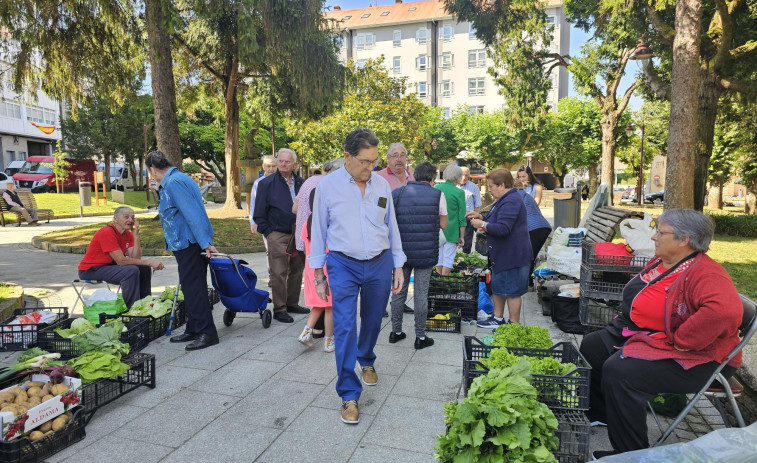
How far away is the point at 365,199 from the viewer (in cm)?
369

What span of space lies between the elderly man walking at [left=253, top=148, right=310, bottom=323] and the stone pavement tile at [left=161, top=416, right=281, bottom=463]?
271cm

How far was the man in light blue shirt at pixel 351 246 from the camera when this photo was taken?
11.7ft

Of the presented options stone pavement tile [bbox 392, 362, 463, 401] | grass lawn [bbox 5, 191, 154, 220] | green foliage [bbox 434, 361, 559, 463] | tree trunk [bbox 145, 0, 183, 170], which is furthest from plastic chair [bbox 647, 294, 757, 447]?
grass lawn [bbox 5, 191, 154, 220]

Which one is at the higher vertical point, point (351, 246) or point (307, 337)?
point (351, 246)

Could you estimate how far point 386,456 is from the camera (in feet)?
10.0

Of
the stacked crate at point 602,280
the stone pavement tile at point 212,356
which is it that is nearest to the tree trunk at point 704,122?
the stacked crate at point 602,280

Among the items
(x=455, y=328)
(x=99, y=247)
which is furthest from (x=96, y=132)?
(x=455, y=328)

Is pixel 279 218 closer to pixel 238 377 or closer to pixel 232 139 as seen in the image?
pixel 238 377

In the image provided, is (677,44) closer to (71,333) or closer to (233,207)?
(71,333)

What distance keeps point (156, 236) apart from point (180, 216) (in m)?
9.18

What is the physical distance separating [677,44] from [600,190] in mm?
3485

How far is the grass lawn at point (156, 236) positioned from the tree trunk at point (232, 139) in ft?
13.7

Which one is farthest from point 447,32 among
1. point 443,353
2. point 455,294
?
point 443,353

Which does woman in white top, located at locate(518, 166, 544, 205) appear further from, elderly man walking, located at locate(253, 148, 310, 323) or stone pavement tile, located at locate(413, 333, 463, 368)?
elderly man walking, located at locate(253, 148, 310, 323)
